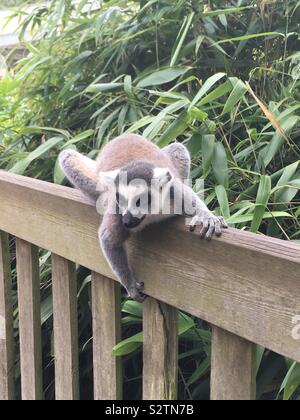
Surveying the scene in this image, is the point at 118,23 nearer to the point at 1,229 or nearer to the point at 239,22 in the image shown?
the point at 239,22

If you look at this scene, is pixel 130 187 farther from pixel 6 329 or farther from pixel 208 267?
pixel 6 329

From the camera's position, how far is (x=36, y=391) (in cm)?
171

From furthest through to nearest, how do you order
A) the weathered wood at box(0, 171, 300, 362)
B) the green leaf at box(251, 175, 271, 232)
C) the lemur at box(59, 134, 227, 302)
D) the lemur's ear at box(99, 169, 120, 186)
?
the lemur's ear at box(99, 169, 120, 186), the green leaf at box(251, 175, 271, 232), the lemur at box(59, 134, 227, 302), the weathered wood at box(0, 171, 300, 362)

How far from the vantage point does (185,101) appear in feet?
6.37

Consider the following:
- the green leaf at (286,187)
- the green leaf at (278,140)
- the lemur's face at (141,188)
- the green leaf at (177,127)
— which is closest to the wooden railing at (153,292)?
the lemur's face at (141,188)

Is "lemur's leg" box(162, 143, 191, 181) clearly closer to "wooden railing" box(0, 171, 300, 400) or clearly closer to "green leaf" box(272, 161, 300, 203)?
"green leaf" box(272, 161, 300, 203)

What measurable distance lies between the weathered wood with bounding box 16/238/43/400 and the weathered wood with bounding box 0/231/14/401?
0.13 metres

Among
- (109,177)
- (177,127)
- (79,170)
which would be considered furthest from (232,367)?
(79,170)

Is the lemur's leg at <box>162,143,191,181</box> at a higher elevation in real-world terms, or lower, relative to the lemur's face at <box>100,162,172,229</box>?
higher

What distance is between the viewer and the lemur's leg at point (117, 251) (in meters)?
1.31

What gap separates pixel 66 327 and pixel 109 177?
19.0 inches

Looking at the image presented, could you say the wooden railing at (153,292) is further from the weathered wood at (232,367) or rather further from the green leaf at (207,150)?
the green leaf at (207,150)

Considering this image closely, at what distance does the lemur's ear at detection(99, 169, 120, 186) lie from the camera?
166 cm

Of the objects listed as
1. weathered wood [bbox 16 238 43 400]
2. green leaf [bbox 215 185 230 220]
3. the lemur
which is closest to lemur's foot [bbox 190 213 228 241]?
the lemur
